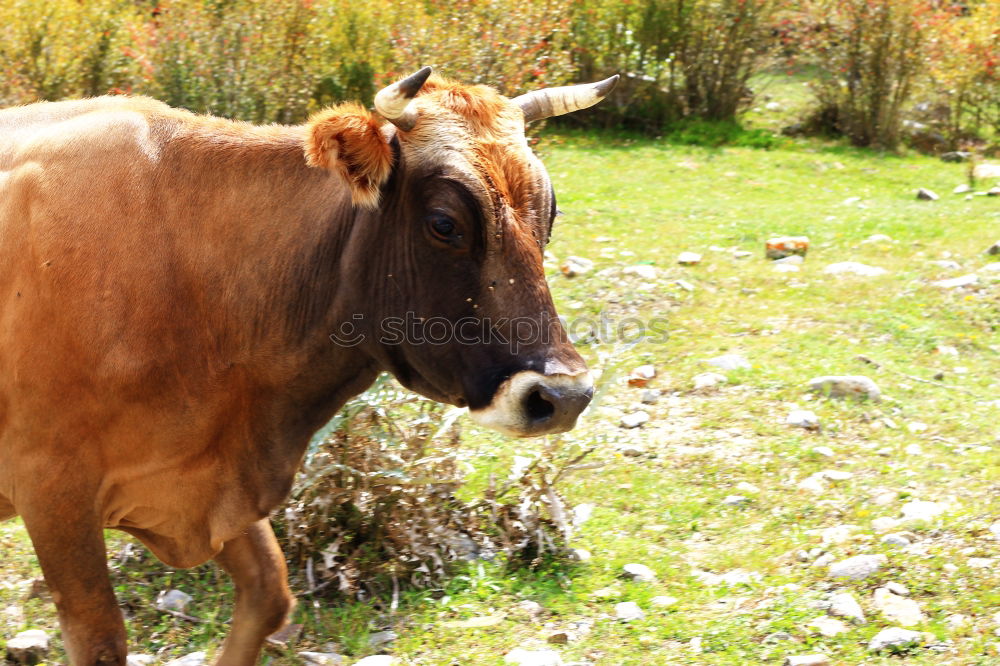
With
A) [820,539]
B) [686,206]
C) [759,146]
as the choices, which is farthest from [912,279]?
[759,146]

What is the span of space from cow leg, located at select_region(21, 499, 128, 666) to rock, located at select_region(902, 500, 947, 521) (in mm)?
3273

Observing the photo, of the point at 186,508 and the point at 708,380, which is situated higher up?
the point at 186,508

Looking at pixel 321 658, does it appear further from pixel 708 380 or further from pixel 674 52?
pixel 674 52

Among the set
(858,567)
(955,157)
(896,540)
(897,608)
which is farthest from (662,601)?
(955,157)

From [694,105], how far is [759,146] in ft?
3.82

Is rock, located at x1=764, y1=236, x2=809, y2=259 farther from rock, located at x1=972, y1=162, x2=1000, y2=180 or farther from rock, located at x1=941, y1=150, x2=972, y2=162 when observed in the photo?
rock, located at x1=941, y1=150, x2=972, y2=162

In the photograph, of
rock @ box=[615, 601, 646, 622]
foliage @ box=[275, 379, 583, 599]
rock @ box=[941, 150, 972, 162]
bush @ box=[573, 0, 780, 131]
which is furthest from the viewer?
bush @ box=[573, 0, 780, 131]

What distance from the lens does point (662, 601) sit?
4.71 meters

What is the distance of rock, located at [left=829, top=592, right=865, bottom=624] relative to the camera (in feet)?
14.4

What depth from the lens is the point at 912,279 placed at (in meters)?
8.41

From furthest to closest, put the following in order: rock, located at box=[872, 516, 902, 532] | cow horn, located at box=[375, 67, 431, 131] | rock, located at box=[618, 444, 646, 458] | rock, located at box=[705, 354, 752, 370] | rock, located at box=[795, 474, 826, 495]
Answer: rock, located at box=[705, 354, 752, 370] → rock, located at box=[618, 444, 646, 458] → rock, located at box=[795, 474, 826, 495] → rock, located at box=[872, 516, 902, 532] → cow horn, located at box=[375, 67, 431, 131]

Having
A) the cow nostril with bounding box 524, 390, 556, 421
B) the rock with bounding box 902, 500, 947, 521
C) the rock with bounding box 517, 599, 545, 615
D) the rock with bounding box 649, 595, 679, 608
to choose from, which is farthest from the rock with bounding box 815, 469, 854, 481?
the cow nostril with bounding box 524, 390, 556, 421

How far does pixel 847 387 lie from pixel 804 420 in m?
0.48

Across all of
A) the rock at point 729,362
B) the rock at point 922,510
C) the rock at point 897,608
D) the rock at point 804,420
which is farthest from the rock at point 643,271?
the rock at point 897,608
